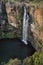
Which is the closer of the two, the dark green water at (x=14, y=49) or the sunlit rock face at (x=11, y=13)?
the dark green water at (x=14, y=49)

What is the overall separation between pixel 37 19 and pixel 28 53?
4763mm

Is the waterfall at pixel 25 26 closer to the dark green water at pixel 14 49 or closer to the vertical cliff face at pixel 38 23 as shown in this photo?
the dark green water at pixel 14 49

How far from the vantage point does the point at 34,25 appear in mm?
30859

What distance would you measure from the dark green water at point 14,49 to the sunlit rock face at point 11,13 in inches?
155

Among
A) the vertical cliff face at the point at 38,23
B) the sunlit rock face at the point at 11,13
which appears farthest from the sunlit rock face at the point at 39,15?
the sunlit rock face at the point at 11,13

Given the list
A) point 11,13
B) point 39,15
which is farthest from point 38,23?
point 11,13

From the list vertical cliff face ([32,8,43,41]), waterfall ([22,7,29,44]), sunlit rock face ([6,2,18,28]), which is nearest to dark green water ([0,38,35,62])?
waterfall ([22,7,29,44])

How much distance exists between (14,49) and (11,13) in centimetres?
836

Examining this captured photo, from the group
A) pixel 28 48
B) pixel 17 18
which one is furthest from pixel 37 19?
pixel 17 18

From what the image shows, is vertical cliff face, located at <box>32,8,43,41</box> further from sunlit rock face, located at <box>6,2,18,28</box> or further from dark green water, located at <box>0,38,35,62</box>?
sunlit rock face, located at <box>6,2,18,28</box>

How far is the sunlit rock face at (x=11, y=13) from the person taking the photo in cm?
3634

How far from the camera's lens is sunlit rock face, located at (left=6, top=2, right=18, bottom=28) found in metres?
36.3

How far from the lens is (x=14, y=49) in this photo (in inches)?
1211

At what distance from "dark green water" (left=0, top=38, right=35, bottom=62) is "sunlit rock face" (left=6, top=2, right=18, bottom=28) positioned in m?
3.93
